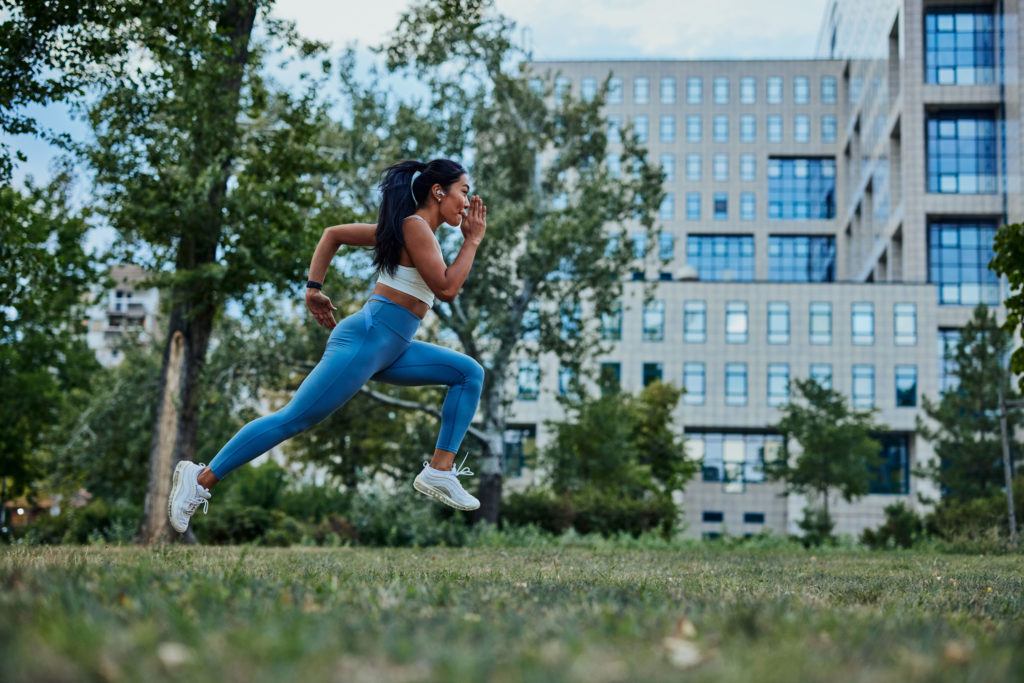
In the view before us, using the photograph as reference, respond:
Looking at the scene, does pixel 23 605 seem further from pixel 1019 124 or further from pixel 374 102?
pixel 1019 124

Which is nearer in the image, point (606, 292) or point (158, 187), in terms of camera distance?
point (158, 187)

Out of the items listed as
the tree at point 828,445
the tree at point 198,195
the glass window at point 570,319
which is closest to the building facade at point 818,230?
the tree at point 828,445

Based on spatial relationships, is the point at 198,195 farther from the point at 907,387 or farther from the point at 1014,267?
the point at 907,387

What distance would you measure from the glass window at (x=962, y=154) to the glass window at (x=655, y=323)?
16769 mm

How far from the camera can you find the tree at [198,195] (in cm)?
1644

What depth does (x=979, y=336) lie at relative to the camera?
129 ft

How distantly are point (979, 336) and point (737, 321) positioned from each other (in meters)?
23.4

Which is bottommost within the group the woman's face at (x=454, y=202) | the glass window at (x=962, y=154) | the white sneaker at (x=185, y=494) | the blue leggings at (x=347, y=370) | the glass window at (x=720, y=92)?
the white sneaker at (x=185, y=494)

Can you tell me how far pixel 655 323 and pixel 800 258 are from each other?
16.6 m

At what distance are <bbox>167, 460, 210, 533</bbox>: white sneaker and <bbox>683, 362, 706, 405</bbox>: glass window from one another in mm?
57483

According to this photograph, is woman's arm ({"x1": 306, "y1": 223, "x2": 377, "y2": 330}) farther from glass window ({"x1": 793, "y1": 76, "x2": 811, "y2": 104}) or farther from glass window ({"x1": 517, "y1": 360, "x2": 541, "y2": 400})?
glass window ({"x1": 793, "y1": 76, "x2": 811, "y2": 104})

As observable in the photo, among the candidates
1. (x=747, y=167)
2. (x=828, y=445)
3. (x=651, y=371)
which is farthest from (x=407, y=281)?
(x=747, y=167)

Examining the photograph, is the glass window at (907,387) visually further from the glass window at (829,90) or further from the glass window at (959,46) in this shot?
the glass window at (829,90)

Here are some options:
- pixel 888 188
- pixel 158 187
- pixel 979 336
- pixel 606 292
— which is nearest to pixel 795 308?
pixel 888 188
